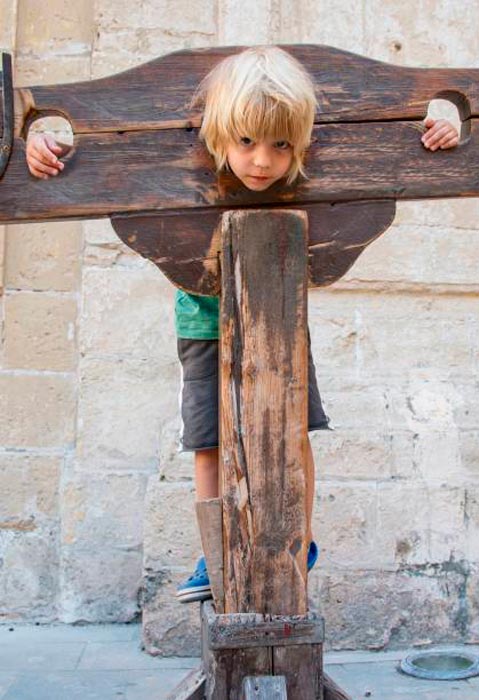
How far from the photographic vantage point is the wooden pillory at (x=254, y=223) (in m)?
2.42

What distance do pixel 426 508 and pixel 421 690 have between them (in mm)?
688

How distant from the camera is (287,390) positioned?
2.43 metres

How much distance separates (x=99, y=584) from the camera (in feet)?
13.2

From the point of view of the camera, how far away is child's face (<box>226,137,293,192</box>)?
2.36 meters

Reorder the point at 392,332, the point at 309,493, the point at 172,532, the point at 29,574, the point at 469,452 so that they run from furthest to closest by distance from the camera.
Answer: the point at 29,574 → the point at 392,332 → the point at 469,452 → the point at 172,532 → the point at 309,493

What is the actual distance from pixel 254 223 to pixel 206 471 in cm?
79

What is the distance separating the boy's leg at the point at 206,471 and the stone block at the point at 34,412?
55.9 inches

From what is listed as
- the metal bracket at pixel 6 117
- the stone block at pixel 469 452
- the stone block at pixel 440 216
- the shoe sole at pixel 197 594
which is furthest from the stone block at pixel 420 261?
the metal bracket at pixel 6 117

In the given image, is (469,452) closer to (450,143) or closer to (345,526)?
(345,526)

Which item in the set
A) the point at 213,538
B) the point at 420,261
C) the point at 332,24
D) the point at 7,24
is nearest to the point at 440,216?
the point at 420,261

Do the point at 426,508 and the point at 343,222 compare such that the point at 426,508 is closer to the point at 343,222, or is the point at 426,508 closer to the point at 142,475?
the point at 142,475

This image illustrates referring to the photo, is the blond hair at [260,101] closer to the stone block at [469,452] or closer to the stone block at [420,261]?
the stone block at [420,261]

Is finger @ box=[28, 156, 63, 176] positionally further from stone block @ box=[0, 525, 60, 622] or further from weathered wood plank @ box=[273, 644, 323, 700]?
stone block @ box=[0, 525, 60, 622]

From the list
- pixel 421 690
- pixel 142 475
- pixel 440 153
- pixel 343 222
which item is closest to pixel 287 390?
pixel 343 222
